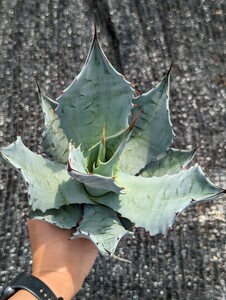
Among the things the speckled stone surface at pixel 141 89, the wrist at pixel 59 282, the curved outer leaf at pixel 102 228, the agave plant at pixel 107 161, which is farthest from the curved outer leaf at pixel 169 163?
the speckled stone surface at pixel 141 89

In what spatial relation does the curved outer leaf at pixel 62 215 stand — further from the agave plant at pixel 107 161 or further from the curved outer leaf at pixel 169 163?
the curved outer leaf at pixel 169 163

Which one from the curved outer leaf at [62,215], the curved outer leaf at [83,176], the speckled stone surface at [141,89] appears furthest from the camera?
the speckled stone surface at [141,89]

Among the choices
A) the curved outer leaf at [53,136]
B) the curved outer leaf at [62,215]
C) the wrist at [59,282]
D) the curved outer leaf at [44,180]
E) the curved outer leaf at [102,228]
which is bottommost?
the wrist at [59,282]

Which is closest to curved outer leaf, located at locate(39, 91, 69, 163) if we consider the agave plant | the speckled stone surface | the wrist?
the agave plant

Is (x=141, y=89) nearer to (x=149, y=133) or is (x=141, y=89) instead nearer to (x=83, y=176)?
(x=149, y=133)

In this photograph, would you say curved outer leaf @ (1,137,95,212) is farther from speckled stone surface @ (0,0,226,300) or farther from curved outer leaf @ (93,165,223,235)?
speckled stone surface @ (0,0,226,300)

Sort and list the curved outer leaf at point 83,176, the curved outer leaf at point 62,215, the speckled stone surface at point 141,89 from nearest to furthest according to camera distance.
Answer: the curved outer leaf at point 83,176 < the curved outer leaf at point 62,215 < the speckled stone surface at point 141,89

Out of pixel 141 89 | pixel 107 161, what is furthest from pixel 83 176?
pixel 141 89
